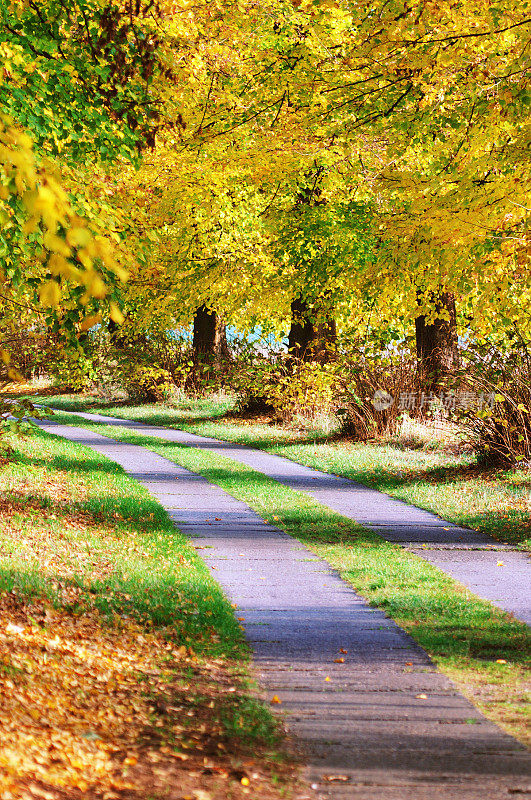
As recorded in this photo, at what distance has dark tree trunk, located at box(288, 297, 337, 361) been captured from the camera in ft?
59.3

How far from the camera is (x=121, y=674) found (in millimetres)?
4418

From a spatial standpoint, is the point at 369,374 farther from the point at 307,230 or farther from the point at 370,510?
the point at 370,510

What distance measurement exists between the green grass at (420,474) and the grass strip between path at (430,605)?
1.40 metres

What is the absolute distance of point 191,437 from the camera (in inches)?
665

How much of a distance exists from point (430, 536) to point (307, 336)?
10758 millimetres

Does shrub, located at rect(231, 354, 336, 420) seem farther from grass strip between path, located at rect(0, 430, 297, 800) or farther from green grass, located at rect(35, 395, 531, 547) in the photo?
grass strip between path, located at rect(0, 430, 297, 800)

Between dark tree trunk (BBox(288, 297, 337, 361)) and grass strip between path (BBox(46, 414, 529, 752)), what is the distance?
8.29 m

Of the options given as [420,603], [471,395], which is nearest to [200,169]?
[471,395]

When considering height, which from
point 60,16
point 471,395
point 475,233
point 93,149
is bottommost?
point 471,395

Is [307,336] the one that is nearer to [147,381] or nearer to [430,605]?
[147,381]

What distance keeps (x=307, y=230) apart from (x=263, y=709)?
36.7 ft

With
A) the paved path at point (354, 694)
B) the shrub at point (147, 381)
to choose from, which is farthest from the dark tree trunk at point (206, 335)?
the paved path at point (354, 694)

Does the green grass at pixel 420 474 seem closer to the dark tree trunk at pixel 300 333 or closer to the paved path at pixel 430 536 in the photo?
the paved path at pixel 430 536

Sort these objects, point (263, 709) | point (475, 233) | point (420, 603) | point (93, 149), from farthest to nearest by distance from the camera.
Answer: point (475, 233)
point (93, 149)
point (420, 603)
point (263, 709)
